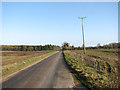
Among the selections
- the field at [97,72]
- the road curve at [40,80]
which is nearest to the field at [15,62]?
the road curve at [40,80]

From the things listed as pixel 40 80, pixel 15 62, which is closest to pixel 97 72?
pixel 40 80

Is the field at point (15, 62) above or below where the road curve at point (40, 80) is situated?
below

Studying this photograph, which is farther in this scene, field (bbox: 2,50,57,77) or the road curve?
field (bbox: 2,50,57,77)

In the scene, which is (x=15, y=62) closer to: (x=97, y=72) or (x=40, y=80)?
(x=40, y=80)

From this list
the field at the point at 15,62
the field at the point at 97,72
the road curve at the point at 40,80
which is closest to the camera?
the field at the point at 97,72

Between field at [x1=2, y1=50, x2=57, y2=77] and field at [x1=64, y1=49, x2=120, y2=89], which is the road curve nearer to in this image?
field at [x1=64, y1=49, x2=120, y2=89]

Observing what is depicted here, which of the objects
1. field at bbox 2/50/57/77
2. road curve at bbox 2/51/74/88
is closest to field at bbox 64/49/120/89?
road curve at bbox 2/51/74/88

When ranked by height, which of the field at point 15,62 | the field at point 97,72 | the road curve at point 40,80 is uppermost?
the field at point 97,72

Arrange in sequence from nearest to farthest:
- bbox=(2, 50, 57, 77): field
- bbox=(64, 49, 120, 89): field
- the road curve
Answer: bbox=(64, 49, 120, 89): field
the road curve
bbox=(2, 50, 57, 77): field

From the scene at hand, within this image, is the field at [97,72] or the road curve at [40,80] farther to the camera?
the road curve at [40,80]

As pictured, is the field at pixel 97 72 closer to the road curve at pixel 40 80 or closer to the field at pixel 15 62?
the road curve at pixel 40 80

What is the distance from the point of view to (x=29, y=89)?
218 inches

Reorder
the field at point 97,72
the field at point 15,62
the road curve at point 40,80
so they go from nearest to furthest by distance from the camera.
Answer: the field at point 97,72 < the road curve at point 40,80 < the field at point 15,62

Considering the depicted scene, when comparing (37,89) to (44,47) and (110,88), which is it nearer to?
(110,88)
